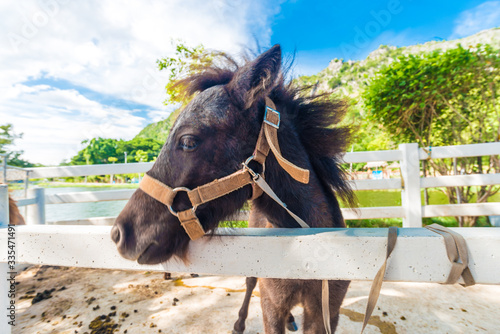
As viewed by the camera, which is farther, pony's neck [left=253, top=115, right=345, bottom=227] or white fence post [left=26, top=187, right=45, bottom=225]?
white fence post [left=26, top=187, right=45, bottom=225]

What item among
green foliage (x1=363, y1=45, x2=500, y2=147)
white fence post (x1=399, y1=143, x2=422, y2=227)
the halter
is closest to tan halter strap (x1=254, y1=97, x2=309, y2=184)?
the halter

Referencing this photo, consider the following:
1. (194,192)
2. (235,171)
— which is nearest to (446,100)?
(235,171)

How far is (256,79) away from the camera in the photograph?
3.96ft

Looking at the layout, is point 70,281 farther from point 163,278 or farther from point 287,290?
point 287,290

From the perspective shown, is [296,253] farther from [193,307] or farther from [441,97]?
[441,97]

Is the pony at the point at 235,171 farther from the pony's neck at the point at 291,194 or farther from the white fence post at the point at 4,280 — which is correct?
the white fence post at the point at 4,280

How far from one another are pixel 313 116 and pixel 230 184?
80 cm

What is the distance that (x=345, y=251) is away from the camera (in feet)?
2.75

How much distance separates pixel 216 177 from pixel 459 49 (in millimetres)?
5963

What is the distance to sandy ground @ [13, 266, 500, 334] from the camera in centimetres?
237

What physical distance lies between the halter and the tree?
493cm

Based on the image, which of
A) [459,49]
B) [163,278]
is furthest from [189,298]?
[459,49]

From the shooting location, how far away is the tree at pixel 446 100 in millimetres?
4461

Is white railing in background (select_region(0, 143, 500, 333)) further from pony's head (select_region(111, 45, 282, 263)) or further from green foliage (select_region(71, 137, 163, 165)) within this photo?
green foliage (select_region(71, 137, 163, 165))
